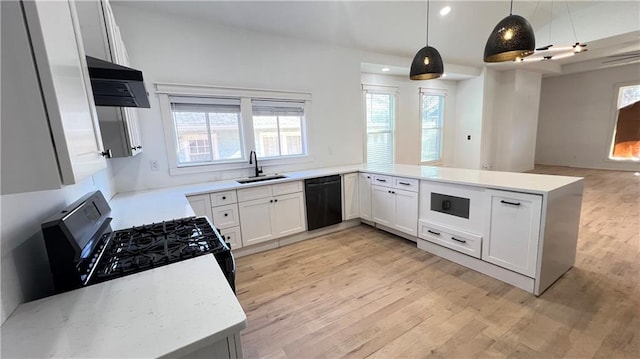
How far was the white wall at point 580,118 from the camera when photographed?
7.51 meters

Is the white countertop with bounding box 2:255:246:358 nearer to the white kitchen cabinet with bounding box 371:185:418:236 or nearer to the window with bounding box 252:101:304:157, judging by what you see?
the white kitchen cabinet with bounding box 371:185:418:236

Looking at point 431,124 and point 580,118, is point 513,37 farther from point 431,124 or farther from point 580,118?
point 580,118

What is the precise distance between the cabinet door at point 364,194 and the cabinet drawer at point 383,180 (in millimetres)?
122

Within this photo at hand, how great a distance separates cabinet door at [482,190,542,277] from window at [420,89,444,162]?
404 cm

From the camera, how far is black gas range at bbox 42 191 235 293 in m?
0.96

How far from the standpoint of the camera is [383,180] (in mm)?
3537

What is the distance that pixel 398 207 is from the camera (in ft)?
11.1

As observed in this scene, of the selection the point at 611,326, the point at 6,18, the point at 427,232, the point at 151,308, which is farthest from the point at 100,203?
the point at 611,326

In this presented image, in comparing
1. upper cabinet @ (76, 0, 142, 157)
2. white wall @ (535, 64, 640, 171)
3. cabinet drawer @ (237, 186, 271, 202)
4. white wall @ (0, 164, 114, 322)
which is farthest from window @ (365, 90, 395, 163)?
white wall @ (535, 64, 640, 171)

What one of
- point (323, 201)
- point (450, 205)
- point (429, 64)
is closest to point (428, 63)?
point (429, 64)

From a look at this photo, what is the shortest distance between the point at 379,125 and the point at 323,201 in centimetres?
263

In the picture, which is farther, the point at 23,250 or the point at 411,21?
the point at 411,21

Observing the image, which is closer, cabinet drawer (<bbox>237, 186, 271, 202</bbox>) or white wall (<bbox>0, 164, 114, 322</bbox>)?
white wall (<bbox>0, 164, 114, 322</bbox>)

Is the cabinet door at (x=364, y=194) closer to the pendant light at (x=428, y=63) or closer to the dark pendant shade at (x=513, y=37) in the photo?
the pendant light at (x=428, y=63)
